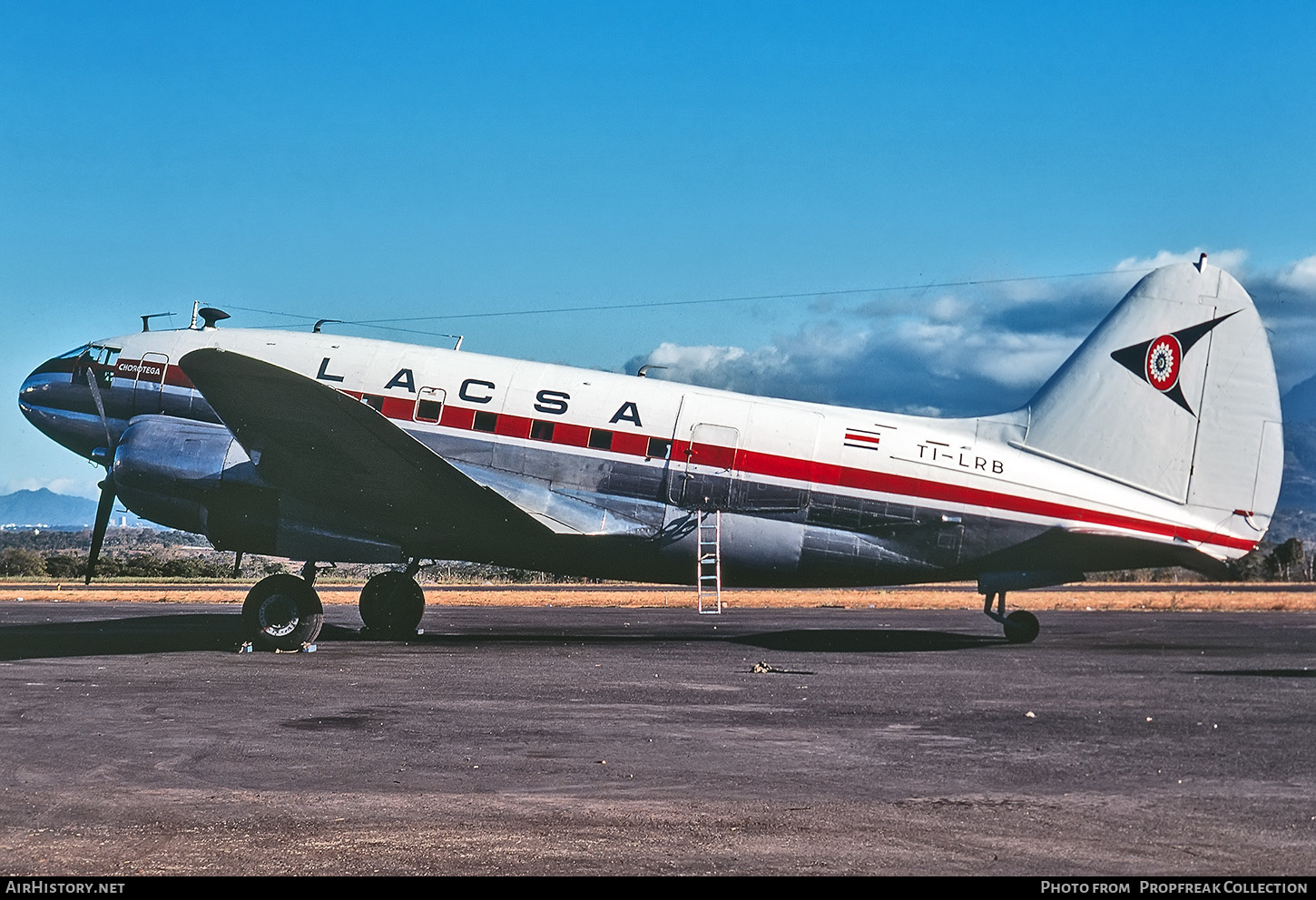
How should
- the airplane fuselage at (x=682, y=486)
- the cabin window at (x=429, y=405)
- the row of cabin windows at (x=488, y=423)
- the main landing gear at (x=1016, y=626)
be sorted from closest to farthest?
the airplane fuselage at (x=682, y=486)
the row of cabin windows at (x=488, y=423)
the cabin window at (x=429, y=405)
the main landing gear at (x=1016, y=626)

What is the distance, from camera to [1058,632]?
23.9 meters

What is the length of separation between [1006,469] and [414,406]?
10651 millimetres

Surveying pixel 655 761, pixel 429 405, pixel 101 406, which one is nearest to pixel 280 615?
pixel 429 405

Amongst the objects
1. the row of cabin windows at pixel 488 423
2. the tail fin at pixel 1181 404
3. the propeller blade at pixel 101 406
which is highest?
the tail fin at pixel 1181 404

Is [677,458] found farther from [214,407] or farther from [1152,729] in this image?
[1152,729]

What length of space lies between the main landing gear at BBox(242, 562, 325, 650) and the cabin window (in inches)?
138

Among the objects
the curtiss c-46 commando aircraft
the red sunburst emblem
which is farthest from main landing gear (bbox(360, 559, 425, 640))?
the red sunburst emblem

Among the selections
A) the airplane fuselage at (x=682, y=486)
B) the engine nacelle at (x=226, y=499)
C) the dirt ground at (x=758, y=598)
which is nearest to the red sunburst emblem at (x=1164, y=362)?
the airplane fuselage at (x=682, y=486)

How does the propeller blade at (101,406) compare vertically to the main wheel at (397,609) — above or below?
above

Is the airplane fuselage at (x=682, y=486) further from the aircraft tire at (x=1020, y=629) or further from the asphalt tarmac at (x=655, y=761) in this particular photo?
the aircraft tire at (x=1020, y=629)

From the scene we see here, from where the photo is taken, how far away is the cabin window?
66.7 ft

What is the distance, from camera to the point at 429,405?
66.9ft

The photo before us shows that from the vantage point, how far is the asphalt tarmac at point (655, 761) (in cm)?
647

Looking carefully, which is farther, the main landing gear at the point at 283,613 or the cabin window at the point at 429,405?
the cabin window at the point at 429,405
